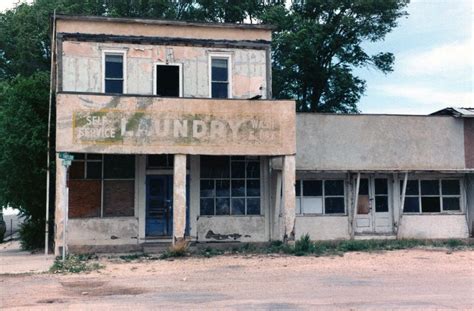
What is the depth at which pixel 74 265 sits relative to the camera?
54.6 feet

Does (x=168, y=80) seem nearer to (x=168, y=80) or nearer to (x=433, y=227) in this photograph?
(x=168, y=80)

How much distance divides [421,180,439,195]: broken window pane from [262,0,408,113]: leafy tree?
42.1ft

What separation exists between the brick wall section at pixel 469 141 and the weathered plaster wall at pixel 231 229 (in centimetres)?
865

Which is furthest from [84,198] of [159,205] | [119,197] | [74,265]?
[74,265]

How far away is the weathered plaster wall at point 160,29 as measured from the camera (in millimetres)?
21047

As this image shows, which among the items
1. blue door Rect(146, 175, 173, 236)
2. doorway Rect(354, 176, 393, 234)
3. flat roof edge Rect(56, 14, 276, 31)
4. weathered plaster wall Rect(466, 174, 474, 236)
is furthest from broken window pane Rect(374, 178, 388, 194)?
blue door Rect(146, 175, 173, 236)

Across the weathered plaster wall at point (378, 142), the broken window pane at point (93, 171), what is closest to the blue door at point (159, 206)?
the broken window pane at point (93, 171)

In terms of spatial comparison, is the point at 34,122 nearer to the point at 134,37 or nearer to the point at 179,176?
the point at 134,37

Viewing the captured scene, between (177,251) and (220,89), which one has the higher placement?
(220,89)

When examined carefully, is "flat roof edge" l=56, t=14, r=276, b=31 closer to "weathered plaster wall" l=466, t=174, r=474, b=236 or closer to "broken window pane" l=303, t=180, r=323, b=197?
"broken window pane" l=303, t=180, r=323, b=197

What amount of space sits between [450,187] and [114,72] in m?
13.6

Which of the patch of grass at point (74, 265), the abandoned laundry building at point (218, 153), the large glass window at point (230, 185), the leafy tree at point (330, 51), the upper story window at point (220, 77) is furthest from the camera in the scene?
the leafy tree at point (330, 51)

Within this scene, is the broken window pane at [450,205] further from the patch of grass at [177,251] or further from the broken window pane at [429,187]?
the patch of grass at [177,251]

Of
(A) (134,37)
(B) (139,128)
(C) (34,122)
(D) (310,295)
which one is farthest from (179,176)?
(D) (310,295)
